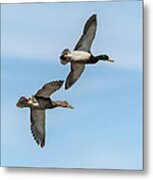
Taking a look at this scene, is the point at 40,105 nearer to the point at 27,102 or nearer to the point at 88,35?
the point at 27,102

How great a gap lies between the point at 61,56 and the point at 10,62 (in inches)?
7.4

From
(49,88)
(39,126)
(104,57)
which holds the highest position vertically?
(104,57)

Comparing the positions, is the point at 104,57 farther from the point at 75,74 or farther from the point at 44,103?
the point at 44,103

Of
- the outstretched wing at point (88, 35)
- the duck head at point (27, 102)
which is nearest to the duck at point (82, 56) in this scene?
the outstretched wing at point (88, 35)

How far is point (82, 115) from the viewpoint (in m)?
2.22

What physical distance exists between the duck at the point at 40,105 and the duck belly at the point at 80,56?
0.09m

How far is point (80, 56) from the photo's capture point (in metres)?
2.24

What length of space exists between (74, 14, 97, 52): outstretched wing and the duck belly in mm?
14

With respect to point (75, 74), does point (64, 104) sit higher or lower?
lower

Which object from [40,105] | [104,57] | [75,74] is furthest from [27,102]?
[104,57]

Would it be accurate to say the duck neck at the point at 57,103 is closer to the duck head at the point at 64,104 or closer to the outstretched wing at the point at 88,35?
the duck head at the point at 64,104

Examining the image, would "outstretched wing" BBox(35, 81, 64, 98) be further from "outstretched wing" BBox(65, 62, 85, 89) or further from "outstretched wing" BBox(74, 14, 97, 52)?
"outstretched wing" BBox(74, 14, 97, 52)

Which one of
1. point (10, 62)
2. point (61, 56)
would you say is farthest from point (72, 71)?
point (10, 62)

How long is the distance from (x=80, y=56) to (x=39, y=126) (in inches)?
11.2
